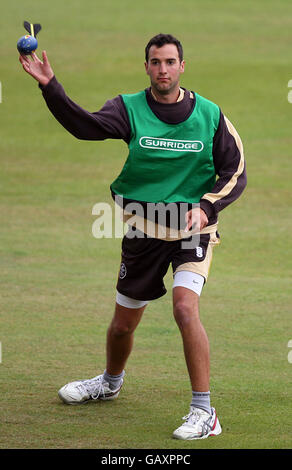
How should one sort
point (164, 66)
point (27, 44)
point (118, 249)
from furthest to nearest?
1. point (118, 249)
2. point (164, 66)
3. point (27, 44)

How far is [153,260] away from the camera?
21.1 ft

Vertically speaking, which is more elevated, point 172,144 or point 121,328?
point 172,144

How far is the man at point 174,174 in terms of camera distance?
19.9 feet

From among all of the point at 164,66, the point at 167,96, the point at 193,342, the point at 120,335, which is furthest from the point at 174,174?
the point at 120,335

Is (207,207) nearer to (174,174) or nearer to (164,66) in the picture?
(174,174)

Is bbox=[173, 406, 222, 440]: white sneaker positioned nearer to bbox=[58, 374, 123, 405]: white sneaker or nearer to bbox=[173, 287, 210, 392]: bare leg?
bbox=[173, 287, 210, 392]: bare leg

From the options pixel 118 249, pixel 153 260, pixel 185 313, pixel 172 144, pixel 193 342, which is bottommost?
pixel 193 342

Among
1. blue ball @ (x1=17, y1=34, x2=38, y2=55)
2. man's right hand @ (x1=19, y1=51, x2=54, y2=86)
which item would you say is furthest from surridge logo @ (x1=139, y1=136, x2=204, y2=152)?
blue ball @ (x1=17, y1=34, x2=38, y2=55)

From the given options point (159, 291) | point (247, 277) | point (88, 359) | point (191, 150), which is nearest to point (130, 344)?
point (159, 291)

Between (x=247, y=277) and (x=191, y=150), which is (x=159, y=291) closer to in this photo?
(x=191, y=150)

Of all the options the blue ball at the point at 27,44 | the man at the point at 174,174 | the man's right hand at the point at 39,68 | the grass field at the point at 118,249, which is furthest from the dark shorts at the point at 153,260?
the blue ball at the point at 27,44

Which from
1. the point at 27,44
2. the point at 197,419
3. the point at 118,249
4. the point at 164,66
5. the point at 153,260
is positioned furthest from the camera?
the point at 118,249

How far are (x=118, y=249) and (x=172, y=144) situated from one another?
5655 millimetres

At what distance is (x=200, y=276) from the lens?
20.4 feet
